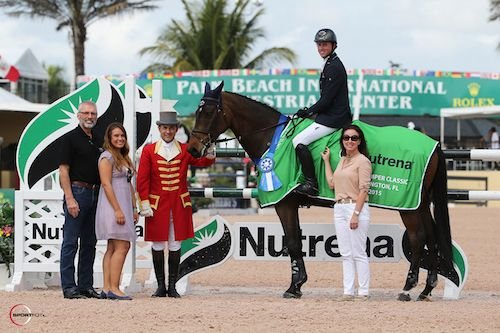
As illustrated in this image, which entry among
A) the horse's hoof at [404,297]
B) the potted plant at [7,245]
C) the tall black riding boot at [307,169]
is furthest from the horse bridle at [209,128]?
the potted plant at [7,245]

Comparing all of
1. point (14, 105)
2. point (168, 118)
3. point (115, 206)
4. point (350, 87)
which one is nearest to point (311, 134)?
point (168, 118)

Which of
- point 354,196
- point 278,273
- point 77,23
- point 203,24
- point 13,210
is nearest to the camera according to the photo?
point 354,196

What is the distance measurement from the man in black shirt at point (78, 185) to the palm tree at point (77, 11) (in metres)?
25.8

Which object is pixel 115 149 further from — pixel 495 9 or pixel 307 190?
pixel 495 9

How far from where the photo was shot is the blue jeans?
845cm

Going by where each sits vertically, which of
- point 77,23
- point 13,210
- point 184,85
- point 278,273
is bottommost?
point 278,273

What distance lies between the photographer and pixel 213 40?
125ft

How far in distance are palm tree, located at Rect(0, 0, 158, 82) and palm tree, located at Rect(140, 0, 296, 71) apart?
4.28 m

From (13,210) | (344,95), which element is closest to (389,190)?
(344,95)

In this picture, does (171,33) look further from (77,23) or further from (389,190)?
(389,190)

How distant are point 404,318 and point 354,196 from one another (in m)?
1.56

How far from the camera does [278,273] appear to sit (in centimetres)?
1182

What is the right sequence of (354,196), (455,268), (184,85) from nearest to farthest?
(354,196), (455,268), (184,85)

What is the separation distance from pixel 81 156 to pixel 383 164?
2.66m
